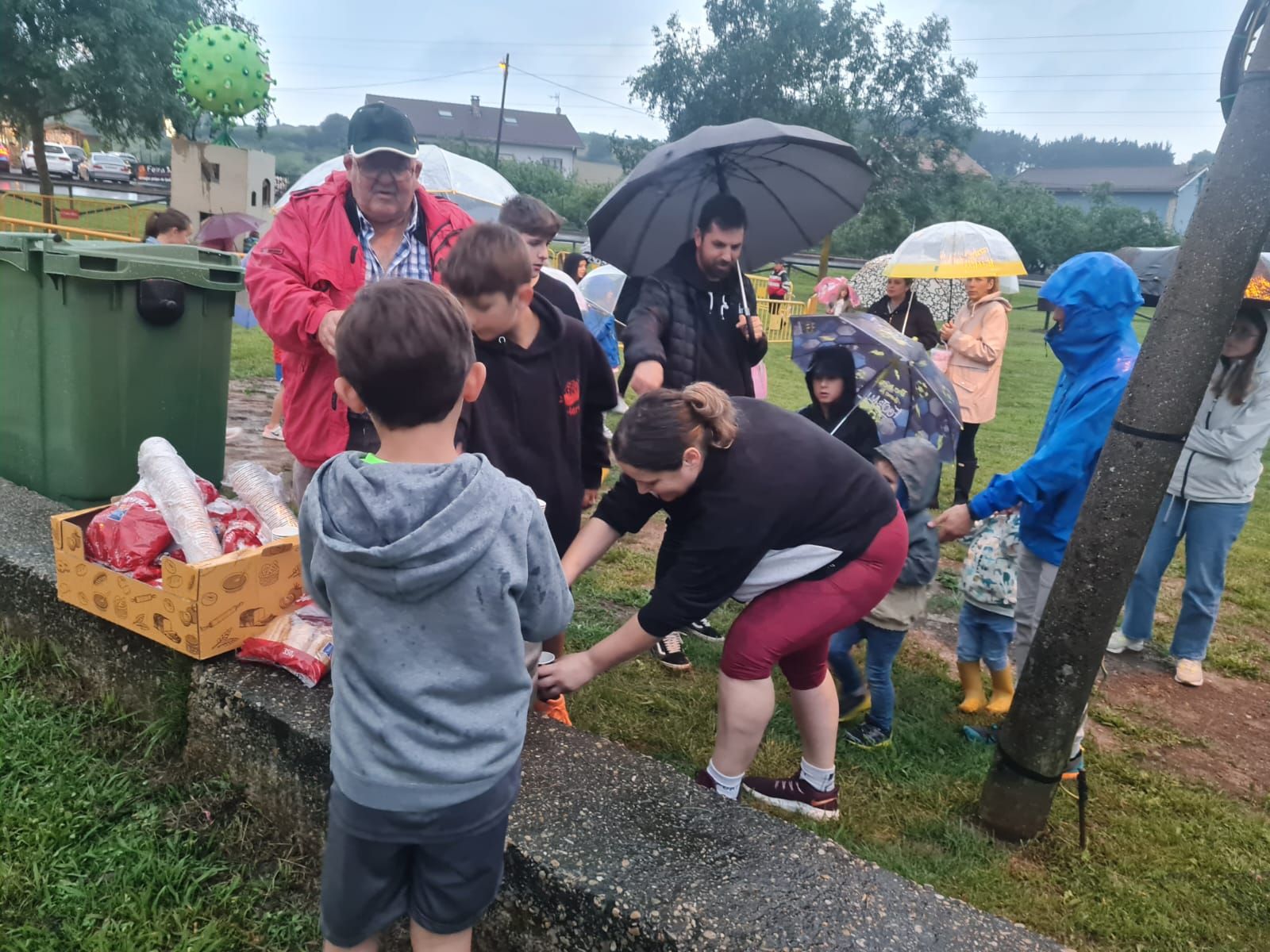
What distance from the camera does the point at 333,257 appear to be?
2871 mm

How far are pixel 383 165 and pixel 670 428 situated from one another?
1423 millimetres

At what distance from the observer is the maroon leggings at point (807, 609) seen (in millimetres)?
2447

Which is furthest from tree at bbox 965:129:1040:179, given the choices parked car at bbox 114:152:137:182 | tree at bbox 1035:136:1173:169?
parked car at bbox 114:152:137:182

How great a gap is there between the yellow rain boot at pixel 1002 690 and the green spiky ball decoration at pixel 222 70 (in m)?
10.4

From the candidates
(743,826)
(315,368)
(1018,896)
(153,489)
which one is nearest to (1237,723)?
(1018,896)

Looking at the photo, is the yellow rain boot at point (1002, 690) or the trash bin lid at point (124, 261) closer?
the trash bin lid at point (124, 261)

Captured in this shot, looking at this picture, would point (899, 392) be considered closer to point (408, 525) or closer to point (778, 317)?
point (408, 525)

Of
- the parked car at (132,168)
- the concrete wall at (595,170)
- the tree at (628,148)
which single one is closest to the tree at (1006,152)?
the concrete wall at (595,170)

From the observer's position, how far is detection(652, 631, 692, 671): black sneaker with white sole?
3.79 meters

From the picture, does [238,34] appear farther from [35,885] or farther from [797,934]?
[797,934]

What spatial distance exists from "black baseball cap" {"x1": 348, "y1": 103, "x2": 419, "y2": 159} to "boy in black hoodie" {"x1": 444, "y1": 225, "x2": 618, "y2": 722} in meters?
0.68

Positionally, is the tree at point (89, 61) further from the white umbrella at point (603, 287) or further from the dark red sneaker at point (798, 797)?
the dark red sneaker at point (798, 797)

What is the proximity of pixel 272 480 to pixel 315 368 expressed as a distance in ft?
1.44

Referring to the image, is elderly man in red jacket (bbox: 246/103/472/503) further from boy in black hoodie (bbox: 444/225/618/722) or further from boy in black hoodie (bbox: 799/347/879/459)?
boy in black hoodie (bbox: 799/347/879/459)
